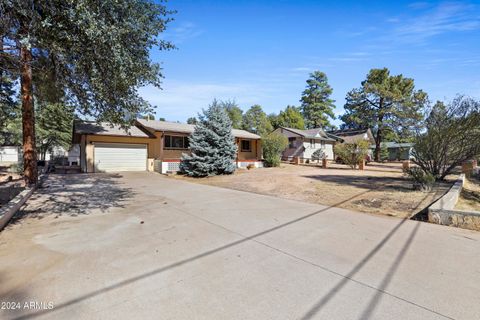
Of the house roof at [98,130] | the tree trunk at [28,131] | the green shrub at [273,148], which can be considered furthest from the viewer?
the green shrub at [273,148]

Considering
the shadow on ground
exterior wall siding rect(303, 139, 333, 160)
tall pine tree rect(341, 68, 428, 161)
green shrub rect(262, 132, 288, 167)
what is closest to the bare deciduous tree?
the shadow on ground

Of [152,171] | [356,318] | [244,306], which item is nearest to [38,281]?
[244,306]

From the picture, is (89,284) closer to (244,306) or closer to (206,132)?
(244,306)

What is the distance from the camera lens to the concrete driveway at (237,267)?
255 centimetres

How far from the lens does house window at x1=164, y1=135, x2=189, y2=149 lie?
20616mm

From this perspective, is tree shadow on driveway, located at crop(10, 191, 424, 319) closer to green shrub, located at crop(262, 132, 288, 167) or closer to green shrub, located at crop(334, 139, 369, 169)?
green shrub, located at crop(334, 139, 369, 169)

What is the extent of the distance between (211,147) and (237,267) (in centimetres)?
1313

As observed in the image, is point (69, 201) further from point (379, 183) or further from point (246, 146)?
point (246, 146)

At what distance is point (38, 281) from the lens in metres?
3.04

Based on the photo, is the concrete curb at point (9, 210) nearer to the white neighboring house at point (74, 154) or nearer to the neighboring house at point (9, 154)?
the white neighboring house at point (74, 154)

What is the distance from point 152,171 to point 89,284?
17126 millimetres

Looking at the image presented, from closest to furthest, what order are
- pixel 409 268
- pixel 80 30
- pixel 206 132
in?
1. pixel 409 268
2. pixel 80 30
3. pixel 206 132

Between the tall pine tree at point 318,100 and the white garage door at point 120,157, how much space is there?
37677mm

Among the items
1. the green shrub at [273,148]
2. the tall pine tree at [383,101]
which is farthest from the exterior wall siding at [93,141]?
the tall pine tree at [383,101]
